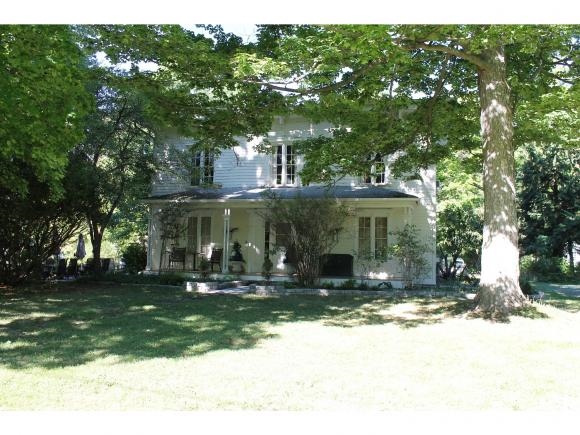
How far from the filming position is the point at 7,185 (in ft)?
41.9

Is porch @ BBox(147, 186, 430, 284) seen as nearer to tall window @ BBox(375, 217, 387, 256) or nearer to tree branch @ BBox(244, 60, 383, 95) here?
tall window @ BBox(375, 217, 387, 256)

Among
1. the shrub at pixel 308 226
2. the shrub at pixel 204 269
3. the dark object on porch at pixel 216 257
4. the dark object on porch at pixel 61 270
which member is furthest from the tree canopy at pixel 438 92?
the dark object on porch at pixel 61 270

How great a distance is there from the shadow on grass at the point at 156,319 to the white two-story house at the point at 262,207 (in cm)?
472

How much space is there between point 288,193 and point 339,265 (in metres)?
3.25

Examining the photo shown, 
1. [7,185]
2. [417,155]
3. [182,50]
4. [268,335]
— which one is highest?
[182,50]

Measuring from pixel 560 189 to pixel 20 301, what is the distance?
2528 centimetres

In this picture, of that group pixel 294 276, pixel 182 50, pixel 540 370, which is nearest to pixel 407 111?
pixel 294 276

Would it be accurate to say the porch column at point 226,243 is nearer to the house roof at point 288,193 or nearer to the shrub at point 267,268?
the house roof at point 288,193

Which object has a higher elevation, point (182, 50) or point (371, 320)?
point (182, 50)

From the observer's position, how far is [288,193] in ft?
61.0

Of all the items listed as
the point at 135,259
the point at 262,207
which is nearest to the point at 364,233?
the point at 262,207

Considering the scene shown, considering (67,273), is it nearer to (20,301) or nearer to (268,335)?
(20,301)

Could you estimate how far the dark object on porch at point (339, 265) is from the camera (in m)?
18.3

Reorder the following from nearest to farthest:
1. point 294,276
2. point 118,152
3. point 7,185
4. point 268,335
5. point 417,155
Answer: point 268,335 → point 7,185 → point 417,155 → point 294,276 → point 118,152
